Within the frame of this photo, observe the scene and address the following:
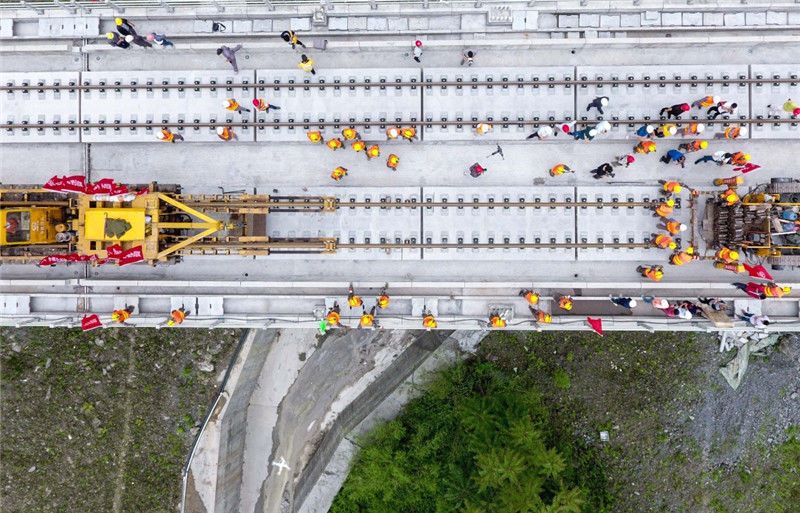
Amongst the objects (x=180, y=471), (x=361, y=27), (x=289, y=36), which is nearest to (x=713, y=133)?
(x=361, y=27)

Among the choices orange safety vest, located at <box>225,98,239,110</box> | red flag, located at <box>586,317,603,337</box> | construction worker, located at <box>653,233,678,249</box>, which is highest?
orange safety vest, located at <box>225,98,239,110</box>

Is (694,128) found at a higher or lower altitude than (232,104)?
lower

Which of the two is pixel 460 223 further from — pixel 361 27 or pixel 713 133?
pixel 713 133

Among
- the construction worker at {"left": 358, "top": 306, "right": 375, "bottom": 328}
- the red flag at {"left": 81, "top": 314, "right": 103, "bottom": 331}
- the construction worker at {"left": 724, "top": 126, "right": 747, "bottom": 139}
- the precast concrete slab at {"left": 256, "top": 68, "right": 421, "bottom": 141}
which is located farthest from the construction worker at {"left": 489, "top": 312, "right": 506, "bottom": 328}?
the red flag at {"left": 81, "top": 314, "right": 103, "bottom": 331}

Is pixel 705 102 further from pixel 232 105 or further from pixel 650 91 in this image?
pixel 232 105

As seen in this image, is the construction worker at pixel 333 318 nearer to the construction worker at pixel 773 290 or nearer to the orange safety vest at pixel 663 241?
the orange safety vest at pixel 663 241

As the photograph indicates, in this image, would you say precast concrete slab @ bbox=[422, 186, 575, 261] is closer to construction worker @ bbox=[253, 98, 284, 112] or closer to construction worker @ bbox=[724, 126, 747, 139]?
construction worker @ bbox=[724, 126, 747, 139]

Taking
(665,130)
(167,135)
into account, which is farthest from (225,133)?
(665,130)
